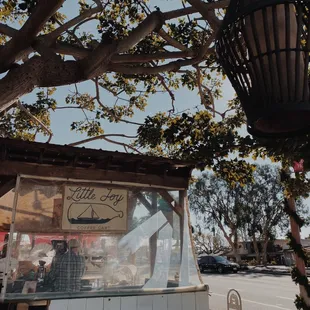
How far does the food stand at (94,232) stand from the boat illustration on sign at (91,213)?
0.05 ft

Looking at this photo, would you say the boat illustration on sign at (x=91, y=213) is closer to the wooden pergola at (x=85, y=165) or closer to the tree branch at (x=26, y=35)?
the wooden pergola at (x=85, y=165)

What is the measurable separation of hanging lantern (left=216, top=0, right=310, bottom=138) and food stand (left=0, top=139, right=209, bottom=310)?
444 centimetres

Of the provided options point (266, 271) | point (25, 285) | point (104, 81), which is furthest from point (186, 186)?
point (266, 271)

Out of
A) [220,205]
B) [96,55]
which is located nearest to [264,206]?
[220,205]

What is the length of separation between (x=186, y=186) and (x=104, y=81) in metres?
4.54

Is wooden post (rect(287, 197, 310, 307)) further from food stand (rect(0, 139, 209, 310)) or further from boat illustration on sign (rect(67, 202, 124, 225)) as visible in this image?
boat illustration on sign (rect(67, 202, 124, 225))

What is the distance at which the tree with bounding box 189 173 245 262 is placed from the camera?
3719 cm

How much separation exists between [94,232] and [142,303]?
1344mm

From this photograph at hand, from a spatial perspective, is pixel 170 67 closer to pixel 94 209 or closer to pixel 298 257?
pixel 94 209

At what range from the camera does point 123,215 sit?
230 inches

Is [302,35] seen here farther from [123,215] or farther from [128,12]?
[128,12]

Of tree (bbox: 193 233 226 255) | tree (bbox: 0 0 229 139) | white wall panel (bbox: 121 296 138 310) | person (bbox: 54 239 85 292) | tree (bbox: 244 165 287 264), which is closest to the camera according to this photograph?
tree (bbox: 0 0 229 139)

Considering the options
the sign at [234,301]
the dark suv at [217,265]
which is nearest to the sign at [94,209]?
the sign at [234,301]

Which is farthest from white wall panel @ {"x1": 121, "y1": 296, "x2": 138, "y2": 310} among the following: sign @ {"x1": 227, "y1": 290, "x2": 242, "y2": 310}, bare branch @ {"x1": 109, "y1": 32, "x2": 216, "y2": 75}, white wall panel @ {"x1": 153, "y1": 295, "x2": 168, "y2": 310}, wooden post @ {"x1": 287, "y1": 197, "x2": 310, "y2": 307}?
bare branch @ {"x1": 109, "y1": 32, "x2": 216, "y2": 75}
